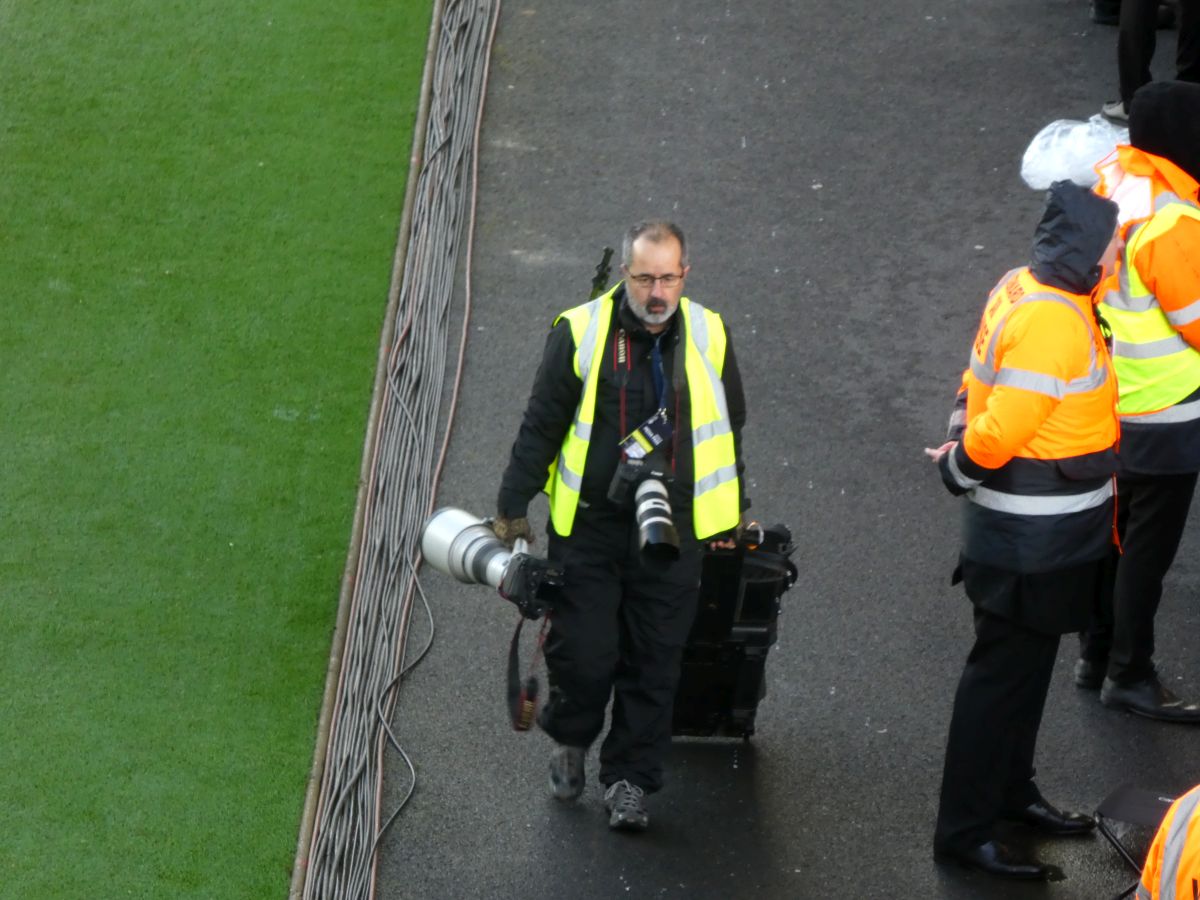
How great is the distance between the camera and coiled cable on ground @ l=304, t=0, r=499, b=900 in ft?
16.7

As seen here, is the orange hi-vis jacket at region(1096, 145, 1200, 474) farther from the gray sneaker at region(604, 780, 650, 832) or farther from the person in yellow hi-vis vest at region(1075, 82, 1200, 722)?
the gray sneaker at region(604, 780, 650, 832)

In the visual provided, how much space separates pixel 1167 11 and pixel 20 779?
7.23 metres

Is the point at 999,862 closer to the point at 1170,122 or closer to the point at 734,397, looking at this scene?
the point at 734,397

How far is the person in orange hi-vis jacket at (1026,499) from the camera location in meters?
4.22

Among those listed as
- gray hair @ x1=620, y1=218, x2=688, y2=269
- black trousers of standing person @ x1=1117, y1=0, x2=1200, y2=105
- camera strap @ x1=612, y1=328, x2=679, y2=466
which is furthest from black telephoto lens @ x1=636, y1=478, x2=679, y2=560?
black trousers of standing person @ x1=1117, y1=0, x2=1200, y2=105

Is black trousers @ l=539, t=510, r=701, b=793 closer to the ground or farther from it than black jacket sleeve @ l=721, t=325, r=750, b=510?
closer to the ground

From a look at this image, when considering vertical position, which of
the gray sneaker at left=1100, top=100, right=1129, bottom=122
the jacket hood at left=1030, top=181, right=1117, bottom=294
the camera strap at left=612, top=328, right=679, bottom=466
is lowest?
the camera strap at left=612, top=328, right=679, bottom=466

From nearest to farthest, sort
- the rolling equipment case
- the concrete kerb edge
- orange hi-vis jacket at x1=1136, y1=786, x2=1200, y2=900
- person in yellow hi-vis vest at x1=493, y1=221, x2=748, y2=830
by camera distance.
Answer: orange hi-vis jacket at x1=1136, y1=786, x2=1200, y2=900, person in yellow hi-vis vest at x1=493, y1=221, x2=748, y2=830, the rolling equipment case, the concrete kerb edge

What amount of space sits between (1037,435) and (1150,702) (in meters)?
1.53

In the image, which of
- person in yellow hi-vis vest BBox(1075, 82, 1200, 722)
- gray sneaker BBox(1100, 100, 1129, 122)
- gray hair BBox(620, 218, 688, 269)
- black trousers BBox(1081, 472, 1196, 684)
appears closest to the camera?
gray hair BBox(620, 218, 688, 269)

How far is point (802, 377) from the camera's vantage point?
272 inches

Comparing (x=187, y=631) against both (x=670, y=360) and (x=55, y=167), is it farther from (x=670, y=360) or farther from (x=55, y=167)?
(x=55, y=167)

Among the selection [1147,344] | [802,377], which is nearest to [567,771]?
[1147,344]

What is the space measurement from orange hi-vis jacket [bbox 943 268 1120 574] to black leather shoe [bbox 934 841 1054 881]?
3.10 feet
